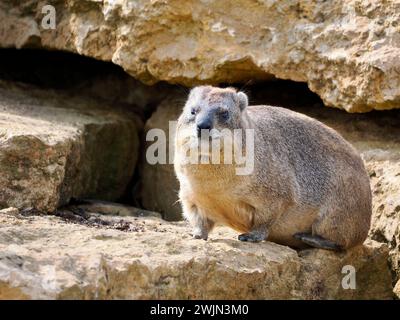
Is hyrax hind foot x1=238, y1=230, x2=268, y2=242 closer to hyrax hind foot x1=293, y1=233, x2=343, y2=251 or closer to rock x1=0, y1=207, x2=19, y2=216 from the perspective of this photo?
hyrax hind foot x1=293, y1=233, x2=343, y2=251

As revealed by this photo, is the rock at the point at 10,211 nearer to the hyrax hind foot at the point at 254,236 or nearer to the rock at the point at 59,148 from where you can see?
the rock at the point at 59,148

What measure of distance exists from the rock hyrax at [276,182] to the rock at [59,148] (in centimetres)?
128

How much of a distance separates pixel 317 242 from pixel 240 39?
8.26ft

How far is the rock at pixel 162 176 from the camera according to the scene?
31.3 feet

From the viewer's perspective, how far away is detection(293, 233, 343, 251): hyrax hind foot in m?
7.01

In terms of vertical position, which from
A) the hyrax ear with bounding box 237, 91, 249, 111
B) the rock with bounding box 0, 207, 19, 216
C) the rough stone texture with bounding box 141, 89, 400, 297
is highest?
the hyrax ear with bounding box 237, 91, 249, 111

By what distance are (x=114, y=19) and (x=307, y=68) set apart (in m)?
2.18

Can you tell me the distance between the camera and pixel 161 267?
220 inches

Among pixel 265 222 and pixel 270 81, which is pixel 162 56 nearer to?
pixel 270 81

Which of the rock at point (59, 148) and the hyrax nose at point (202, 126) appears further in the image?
the rock at point (59, 148)

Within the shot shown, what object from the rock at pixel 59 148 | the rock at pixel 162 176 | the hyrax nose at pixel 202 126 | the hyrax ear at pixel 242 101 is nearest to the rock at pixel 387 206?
the hyrax ear at pixel 242 101

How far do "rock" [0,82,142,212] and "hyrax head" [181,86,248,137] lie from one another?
145 centimetres

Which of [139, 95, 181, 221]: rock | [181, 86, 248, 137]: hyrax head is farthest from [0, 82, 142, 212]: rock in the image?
[181, 86, 248, 137]: hyrax head

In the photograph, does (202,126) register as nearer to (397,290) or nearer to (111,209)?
(397,290)
